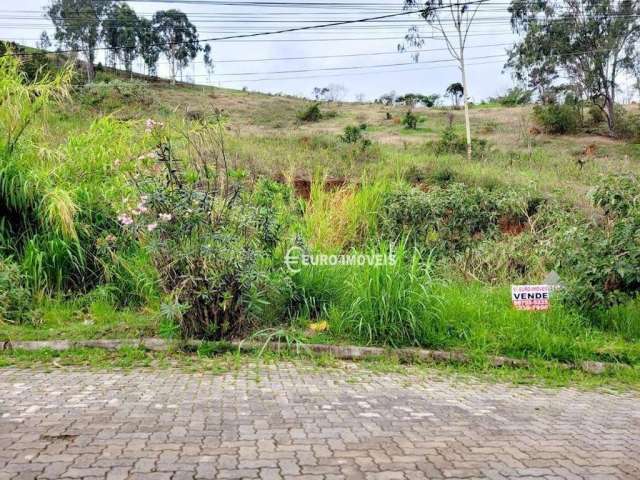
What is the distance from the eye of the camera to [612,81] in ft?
108

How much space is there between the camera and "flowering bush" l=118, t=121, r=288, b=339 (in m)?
5.61

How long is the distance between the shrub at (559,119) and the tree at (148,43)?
80.3 ft

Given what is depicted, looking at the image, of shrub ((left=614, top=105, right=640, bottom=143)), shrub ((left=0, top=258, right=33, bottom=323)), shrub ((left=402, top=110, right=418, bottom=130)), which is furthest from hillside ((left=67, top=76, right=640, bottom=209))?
shrub ((left=0, top=258, right=33, bottom=323))

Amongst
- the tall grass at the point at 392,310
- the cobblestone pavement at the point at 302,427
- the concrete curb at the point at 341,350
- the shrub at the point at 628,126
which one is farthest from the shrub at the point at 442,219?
the shrub at the point at 628,126

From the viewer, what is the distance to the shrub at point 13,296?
6.29 meters

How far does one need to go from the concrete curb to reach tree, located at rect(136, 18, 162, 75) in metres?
34.4

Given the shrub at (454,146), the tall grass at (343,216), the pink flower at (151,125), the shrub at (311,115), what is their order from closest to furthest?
the pink flower at (151,125)
the tall grass at (343,216)
the shrub at (454,146)
the shrub at (311,115)

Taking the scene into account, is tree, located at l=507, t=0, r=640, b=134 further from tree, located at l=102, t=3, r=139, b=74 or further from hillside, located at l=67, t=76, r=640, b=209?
tree, located at l=102, t=3, r=139, b=74

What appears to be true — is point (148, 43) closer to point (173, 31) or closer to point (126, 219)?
point (173, 31)

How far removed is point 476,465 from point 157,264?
3.83m

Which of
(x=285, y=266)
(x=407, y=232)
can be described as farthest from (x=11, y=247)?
(x=407, y=232)

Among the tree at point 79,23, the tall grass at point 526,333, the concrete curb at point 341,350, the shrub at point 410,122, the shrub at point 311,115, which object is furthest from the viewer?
the tree at point 79,23

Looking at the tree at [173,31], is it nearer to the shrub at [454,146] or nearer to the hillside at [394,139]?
the hillside at [394,139]

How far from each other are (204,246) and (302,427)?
2525mm
